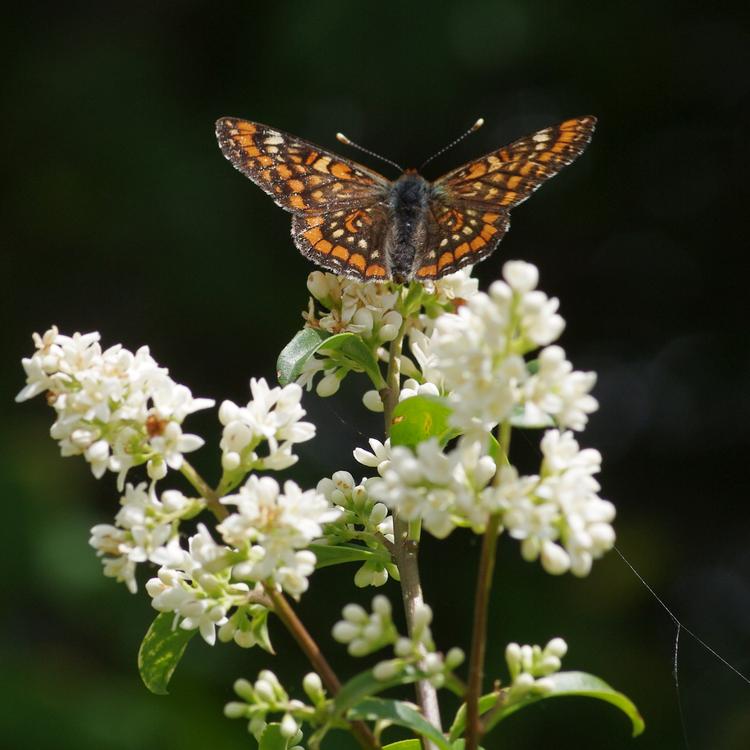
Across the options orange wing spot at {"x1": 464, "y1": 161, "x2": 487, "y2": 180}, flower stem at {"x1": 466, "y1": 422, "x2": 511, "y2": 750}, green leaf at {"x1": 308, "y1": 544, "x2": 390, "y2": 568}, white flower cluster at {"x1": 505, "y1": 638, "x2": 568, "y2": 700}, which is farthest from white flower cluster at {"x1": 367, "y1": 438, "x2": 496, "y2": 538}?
orange wing spot at {"x1": 464, "y1": 161, "x2": 487, "y2": 180}

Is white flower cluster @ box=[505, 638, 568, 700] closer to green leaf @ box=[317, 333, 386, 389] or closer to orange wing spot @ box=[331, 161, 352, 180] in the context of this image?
green leaf @ box=[317, 333, 386, 389]

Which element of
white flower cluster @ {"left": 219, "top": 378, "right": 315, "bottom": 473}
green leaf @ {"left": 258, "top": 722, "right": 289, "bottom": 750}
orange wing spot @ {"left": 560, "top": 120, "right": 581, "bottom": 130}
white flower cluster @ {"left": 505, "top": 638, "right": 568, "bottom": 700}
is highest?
orange wing spot @ {"left": 560, "top": 120, "right": 581, "bottom": 130}

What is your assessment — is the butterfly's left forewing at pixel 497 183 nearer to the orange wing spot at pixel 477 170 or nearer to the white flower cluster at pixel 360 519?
the orange wing spot at pixel 477 170

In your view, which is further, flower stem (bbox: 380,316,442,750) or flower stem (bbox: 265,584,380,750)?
flower stem (bbox: 380,316,442,750)

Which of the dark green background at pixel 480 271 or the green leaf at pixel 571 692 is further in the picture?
the dark green background at pixel 480 271

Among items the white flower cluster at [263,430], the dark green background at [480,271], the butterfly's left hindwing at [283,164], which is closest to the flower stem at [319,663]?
the white flower cluster at [263,430]

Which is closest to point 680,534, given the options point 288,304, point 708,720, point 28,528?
point 708,720

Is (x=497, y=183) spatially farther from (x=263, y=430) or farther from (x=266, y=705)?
(x=266, y=705)
